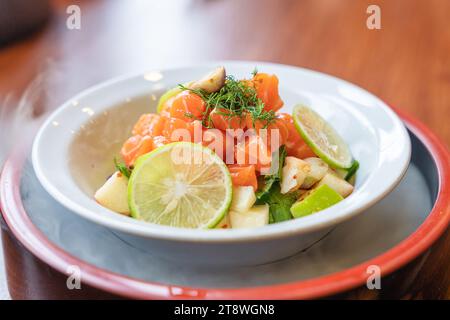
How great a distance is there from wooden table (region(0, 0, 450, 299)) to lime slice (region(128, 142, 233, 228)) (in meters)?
0.94

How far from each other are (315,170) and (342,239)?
0.54 feet

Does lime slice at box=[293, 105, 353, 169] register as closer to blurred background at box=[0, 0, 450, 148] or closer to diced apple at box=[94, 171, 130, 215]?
diced apple at box=[94, 171, 130, 215]

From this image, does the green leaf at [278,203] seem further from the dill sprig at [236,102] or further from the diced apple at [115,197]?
the diced apple at [115,197]

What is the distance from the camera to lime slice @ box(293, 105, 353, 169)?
3.96ft

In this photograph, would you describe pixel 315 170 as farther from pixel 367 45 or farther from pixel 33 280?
pixel 367 45

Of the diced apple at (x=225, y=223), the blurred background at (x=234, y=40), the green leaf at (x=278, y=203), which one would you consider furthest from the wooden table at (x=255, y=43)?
the diced apple at (x=225, y=223)

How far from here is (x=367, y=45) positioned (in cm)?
246

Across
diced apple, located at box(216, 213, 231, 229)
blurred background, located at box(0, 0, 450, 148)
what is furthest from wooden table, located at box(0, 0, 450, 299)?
diced apple, located at box(216, 213, 231, 229)

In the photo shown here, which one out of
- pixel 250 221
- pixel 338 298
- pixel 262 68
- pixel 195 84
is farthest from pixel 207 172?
pixel 262 68

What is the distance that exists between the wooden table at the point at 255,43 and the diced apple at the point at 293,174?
763 mm

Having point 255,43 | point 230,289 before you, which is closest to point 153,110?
point 230,289

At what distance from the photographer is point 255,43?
2.55 m

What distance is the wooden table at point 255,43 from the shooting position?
2.15 metres

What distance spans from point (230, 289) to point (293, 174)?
34 centimetres
